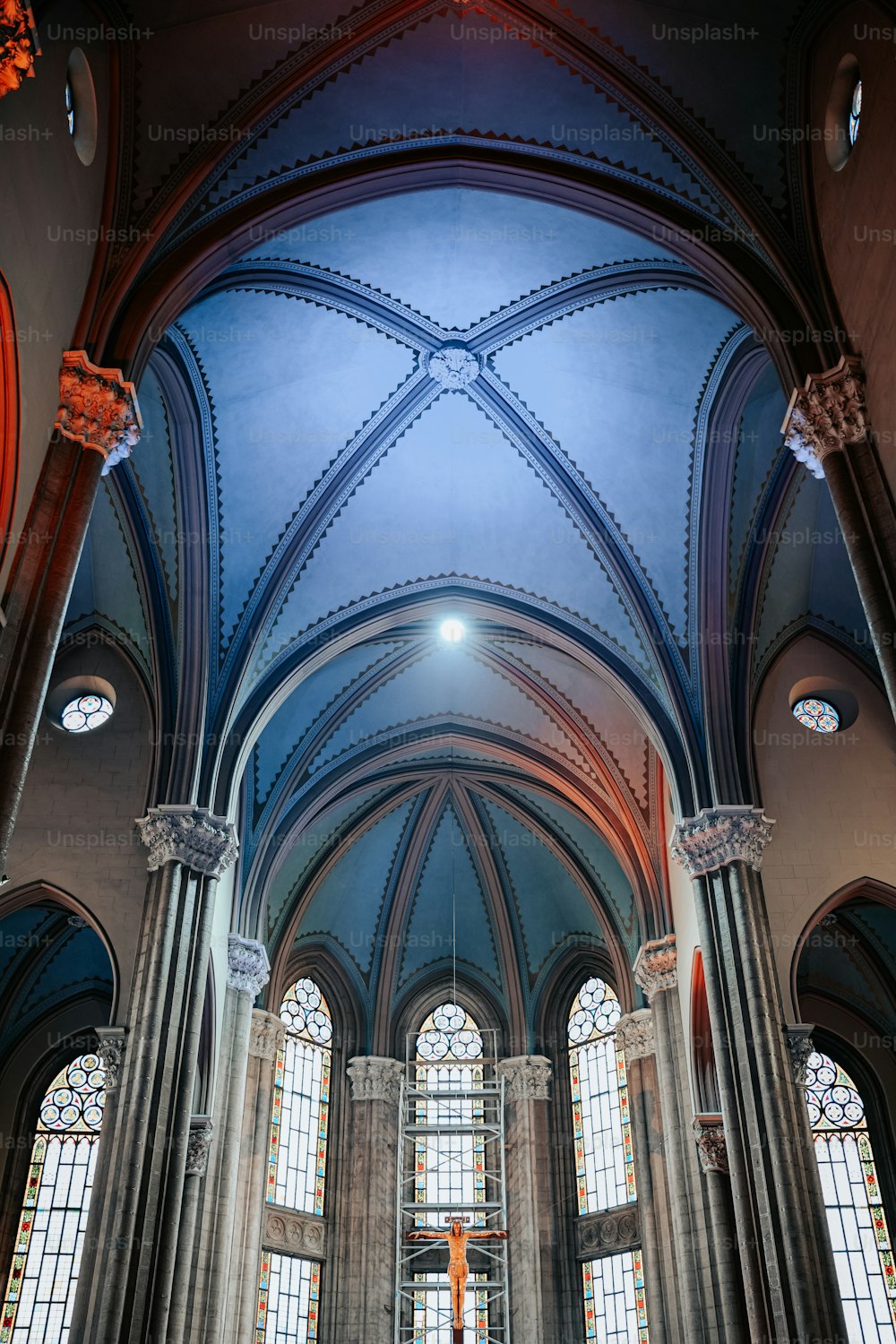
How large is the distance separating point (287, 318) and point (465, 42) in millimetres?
4276

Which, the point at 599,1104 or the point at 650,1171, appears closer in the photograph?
the point at 650,1171

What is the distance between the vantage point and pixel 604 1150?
25.4 meters

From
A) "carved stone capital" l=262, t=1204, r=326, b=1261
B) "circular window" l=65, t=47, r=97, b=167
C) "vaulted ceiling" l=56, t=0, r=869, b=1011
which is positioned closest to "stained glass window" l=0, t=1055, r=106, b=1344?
"carved stone capital" l=262, t=1204, r=326, b=1261

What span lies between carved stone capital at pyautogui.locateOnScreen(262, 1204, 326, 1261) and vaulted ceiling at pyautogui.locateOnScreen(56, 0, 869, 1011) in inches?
204

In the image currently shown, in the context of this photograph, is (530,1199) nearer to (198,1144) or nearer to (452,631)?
(198,1144)

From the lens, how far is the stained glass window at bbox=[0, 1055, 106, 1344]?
21.6 m

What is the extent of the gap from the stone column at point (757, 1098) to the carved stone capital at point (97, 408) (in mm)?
9180

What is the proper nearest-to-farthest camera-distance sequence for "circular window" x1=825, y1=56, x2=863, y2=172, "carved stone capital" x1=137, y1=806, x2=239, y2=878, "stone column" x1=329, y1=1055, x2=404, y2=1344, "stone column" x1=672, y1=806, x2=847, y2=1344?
1. "circular window" x1=825, y1=56, x2=863, y2=172
2. "stone column" x1=672, y1=806, x2=847, y2=1344
3. "carved stone capital" x1=137, y1=806, x2=239, y2=878
4. "stone column" x1=329, y1=1055, x2=404, y2=1344

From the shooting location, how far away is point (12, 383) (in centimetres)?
1108

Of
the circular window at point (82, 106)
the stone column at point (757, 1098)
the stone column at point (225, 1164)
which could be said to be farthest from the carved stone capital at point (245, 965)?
the circular window at point (82, 106)

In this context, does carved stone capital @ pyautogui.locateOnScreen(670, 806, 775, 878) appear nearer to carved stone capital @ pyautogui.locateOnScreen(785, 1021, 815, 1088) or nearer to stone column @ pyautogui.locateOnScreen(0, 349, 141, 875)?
carved stone capital @ pyautogui.locateOnScreen(785, 1021, 815, 1088)

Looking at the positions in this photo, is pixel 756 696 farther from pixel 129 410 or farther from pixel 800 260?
pixel 129 410

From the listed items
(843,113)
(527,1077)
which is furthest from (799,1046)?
(527,1077)

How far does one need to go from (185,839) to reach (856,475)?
959 cm
